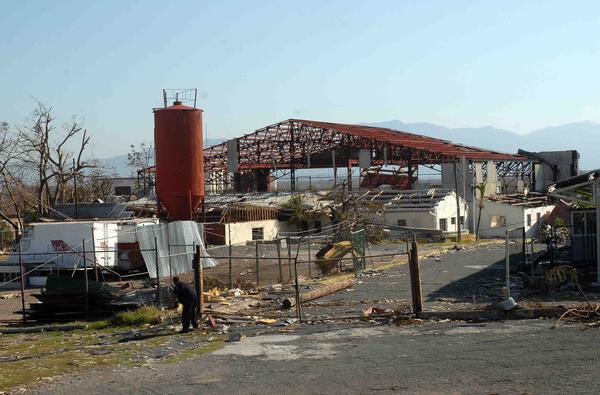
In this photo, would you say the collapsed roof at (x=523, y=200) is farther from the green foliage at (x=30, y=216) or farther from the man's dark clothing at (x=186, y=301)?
the man's dark clothing at (x=186, y=301)

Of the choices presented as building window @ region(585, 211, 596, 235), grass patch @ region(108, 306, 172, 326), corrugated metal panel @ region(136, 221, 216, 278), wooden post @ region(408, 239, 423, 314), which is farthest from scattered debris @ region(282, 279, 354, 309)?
building window @ region(585, 211, 596, 235)

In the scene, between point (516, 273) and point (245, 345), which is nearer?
point (245, 345)

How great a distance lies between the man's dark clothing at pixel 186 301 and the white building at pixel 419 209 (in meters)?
35.7

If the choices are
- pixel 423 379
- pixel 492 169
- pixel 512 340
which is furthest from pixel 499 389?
pixel 492 169

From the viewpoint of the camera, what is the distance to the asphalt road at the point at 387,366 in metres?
12.0

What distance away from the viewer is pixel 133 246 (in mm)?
33281

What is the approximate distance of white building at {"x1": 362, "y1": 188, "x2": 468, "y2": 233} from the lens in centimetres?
5534

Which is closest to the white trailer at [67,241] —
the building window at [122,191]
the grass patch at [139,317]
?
the grass patch at [139,317]

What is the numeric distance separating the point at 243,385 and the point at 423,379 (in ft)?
9.42

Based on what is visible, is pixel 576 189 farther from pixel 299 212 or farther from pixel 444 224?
pixel 444 224

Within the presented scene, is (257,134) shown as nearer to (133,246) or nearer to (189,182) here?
(189,182)

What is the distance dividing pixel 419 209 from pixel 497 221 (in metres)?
7.91

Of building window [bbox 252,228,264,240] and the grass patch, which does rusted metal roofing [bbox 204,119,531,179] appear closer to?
building window [bbox 252,228,264,240]

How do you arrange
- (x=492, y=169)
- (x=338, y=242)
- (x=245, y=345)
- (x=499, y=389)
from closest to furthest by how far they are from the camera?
(x=499, y=389) → (x=245, y=345) → (x=338, y=242) → (x=492, y=169)
